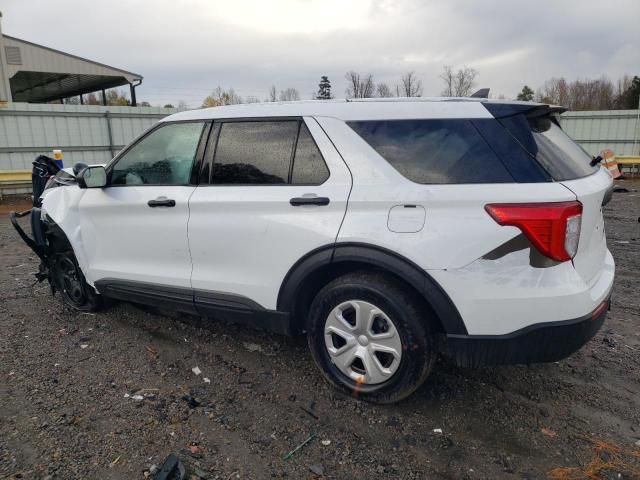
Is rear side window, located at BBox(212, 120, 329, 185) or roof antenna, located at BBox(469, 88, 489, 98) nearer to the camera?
rear side window, located at BBox(212, 120, 329, 185)

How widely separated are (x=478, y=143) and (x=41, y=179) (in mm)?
4364

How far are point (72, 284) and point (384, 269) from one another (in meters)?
3.26

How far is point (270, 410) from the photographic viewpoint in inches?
118

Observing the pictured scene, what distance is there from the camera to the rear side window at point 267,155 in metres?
3.04

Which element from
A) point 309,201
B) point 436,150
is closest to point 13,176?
point 309,201

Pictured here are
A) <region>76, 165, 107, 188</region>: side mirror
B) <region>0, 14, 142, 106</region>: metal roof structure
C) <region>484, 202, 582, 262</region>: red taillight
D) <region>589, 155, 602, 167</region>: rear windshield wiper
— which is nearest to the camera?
<region>484, 202, 582, 262</region>: red taillight

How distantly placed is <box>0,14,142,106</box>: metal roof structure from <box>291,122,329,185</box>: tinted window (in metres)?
15.7

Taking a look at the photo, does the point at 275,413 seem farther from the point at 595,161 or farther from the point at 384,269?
the point at 595,161

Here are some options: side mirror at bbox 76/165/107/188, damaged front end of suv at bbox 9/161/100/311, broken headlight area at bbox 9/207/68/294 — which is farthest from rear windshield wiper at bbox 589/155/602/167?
broken headlight area at bbox 9/207/68/294

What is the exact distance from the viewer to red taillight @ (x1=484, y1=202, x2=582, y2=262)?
2.42 meters

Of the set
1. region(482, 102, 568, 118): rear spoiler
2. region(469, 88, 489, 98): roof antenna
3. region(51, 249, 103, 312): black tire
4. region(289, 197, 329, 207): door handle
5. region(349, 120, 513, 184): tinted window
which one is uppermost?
region(469, 88, 489, 98): roof antenna

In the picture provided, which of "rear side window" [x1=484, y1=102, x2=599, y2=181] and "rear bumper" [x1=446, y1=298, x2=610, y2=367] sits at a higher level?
"rear side window" [x1=484, y1=102, x2=599, y2=181]

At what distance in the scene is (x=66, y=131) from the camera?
13.8 m

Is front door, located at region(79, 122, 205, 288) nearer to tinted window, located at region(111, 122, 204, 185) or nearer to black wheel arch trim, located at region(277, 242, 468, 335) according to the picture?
tinted window, located at region(111, 122, 204, 185)
